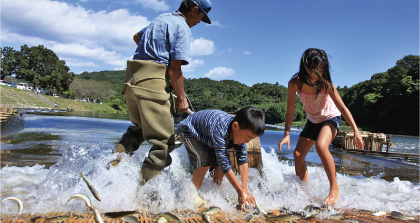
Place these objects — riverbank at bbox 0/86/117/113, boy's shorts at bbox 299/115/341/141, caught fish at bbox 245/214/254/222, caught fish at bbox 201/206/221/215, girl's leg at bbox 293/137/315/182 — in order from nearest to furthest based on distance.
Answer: caught fish at bbox 245/214/254/222 → caught fish at bbox 201/206/221/215 → boy's shorts at bbox 299/115/341/141 → girl's leg at bbox 293/137/315/182 → riverbank at bbox 0/86/117/113

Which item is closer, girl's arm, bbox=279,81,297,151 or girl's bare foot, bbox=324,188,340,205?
girl's bare foot, bbox=324,188,340,205

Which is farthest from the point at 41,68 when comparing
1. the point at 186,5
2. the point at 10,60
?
the point at 186,5

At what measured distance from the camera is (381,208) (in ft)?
10.8

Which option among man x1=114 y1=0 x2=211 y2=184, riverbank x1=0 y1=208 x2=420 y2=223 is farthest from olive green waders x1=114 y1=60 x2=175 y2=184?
riverbank x1=0 y1=208 x2=420 y2=223

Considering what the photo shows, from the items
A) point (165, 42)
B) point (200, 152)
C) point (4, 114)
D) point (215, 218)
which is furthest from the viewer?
point (4, 114)

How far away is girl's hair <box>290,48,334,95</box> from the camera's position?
11.2 feet

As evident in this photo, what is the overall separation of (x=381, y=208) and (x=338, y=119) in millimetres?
1109

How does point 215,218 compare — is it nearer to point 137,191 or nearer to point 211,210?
point 211,210

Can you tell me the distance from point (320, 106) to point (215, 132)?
1514mm

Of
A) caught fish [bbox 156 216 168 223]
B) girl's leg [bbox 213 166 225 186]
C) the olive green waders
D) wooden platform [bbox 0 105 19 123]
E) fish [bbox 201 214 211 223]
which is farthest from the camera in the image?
wooden platform [bbox 0 105 19 123]

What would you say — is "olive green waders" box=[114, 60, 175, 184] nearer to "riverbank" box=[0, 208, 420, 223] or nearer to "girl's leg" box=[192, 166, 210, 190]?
"girl's leg" box=[192, 166, 210, 190]

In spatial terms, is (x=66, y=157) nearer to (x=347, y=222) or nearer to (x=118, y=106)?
(x=347, y=222)

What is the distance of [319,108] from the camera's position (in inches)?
141

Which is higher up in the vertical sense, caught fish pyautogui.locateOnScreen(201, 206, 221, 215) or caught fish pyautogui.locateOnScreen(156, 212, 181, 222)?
caught fish pyautogui.locateOnScreen(156, 212, 181, 222)
